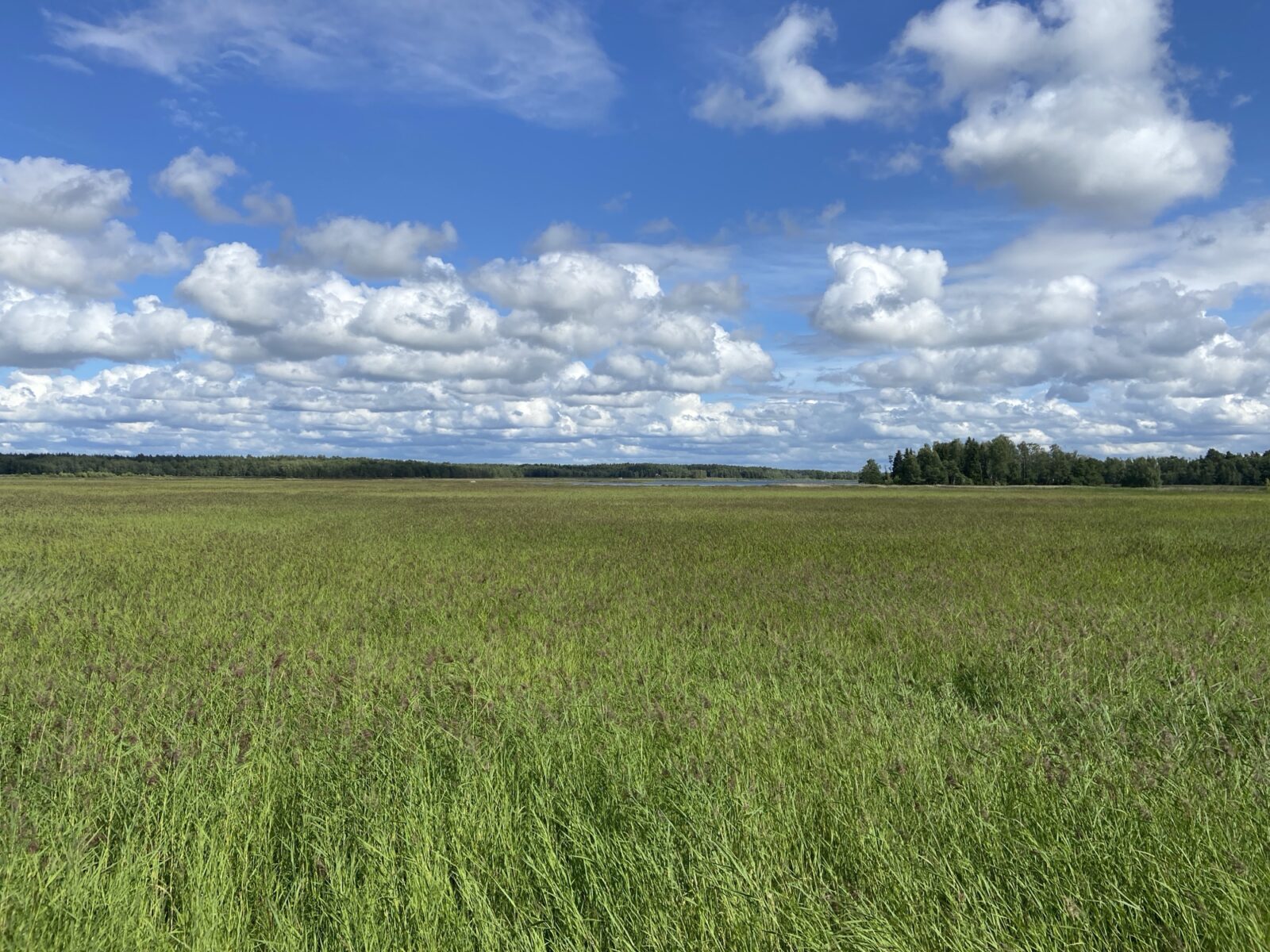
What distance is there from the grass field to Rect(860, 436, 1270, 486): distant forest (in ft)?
453

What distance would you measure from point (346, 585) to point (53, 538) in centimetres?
1571

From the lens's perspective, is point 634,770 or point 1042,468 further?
point 1042,468

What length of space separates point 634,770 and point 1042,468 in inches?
6603

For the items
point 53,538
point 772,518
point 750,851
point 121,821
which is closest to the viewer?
point 750,851

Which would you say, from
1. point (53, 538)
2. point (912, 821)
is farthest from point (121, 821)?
point (53, 538)

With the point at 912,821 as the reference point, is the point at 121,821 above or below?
below

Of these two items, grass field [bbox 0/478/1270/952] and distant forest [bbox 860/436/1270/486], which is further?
distant forest [bbox 860/436/1270/486]

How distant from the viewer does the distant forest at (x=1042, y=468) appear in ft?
454

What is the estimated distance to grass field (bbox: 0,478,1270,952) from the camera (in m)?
3.33

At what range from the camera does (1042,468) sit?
490ft

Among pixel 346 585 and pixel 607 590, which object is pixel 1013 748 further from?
pixel 346 585

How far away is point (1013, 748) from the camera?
5094mm

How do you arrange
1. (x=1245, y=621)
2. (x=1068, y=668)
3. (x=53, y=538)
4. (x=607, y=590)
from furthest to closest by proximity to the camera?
(x=53, y=538) → (x=607, y=590) → (x=1245, y=621) → (x=1068, y=668)

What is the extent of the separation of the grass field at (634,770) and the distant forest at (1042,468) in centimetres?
13814
